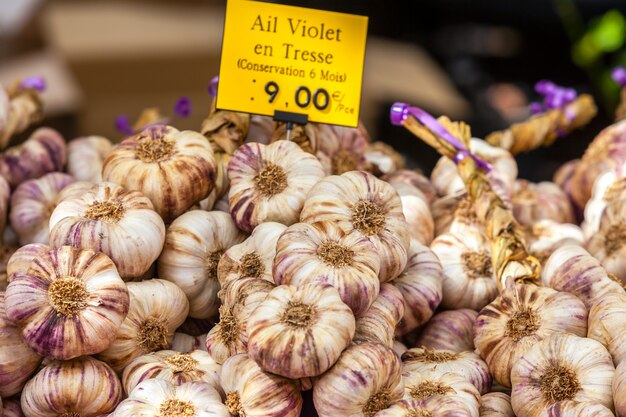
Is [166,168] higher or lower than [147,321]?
higher

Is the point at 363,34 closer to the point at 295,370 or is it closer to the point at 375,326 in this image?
the point at 375,326

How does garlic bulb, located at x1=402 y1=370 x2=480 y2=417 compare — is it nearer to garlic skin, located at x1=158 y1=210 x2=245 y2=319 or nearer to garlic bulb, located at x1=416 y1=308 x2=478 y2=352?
garlic bulb, located at x1=416 y1=308 x2=478 y2=352

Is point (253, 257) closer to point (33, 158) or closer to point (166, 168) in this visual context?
point (166, 168)

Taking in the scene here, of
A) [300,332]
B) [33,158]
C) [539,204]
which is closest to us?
[300,332]

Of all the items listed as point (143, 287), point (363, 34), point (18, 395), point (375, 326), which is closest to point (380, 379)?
point (375, 326)

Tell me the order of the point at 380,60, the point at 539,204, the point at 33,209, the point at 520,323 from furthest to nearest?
the point at 380,60, the point at 539,204, the point at 33,209, the point at 520,323

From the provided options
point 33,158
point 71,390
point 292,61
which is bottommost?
point 71,390

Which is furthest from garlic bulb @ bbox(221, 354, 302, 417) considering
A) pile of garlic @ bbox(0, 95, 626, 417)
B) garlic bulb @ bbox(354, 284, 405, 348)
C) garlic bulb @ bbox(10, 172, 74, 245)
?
garlic bulb @ bbox(10, 172, 74, 245)

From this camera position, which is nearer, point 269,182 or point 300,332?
point 300,332

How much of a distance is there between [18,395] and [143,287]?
225mm

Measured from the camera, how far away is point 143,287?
1182 mm

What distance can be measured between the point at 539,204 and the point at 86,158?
0.93 metres

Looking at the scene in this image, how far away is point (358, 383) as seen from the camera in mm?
982

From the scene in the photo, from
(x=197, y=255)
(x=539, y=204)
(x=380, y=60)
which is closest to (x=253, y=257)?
(x=197, y=255)
